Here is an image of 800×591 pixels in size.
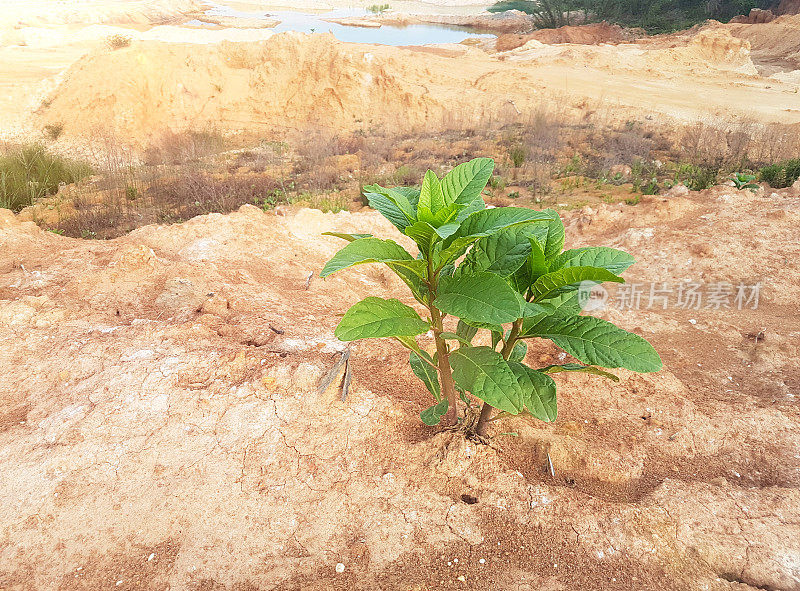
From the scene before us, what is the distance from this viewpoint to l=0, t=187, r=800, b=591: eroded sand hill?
4.93 ft

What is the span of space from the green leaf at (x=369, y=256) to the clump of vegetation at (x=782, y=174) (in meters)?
7.27

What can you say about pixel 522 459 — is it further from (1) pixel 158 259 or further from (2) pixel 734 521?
(1) pixel 158 259

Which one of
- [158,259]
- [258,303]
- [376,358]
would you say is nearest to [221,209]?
[158,259]

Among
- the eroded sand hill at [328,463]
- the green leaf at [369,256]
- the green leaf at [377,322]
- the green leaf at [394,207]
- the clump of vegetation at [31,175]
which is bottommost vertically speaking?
the clump of vegetation at [31,175]

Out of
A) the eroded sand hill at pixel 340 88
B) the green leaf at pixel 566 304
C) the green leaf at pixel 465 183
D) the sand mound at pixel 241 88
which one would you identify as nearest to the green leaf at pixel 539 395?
the green leaf at pixel 566 304

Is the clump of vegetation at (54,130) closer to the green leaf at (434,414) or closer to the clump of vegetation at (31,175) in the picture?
the clump of vegetation at (31,175)

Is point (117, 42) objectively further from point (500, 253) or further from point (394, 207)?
point (500, 253)

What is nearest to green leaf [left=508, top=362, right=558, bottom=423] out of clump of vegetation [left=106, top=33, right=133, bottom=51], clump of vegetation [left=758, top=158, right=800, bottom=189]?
clump of vegetation [left=758, top=158, right=800, bottom=189]

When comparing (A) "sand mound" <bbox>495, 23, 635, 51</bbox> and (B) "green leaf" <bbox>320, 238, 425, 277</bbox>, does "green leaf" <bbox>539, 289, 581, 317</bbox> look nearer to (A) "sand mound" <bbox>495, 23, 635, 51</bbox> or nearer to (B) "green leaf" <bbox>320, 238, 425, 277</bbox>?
(B) "green leaf" <bbox>320, 238, 425, 277</bbox>

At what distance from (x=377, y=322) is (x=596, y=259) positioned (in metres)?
0.75

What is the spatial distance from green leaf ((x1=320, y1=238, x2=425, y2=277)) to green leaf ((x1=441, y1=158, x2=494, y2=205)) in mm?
242

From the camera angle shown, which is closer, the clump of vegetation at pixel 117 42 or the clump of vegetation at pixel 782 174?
the clump of vegetation at pixel 782 174

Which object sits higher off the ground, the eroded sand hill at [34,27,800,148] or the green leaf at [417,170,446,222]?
the green leaf at [417,170,446,222]

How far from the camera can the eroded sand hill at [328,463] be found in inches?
59.1
